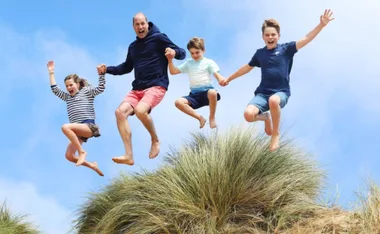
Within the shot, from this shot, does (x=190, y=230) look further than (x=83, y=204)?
No

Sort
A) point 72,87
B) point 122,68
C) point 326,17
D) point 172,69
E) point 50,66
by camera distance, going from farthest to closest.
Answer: point 50,66 → point 122,68 → point 72,87 → point 172,69 → point 326,17

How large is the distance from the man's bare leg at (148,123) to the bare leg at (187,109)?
1.50 feet

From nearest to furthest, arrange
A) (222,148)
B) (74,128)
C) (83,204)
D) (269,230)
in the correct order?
(269,230)
(222,148)
(74,128)
(83,204)

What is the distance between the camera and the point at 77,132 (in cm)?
894

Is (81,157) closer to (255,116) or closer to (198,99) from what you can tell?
(198,99)

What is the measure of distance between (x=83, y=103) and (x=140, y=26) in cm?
144

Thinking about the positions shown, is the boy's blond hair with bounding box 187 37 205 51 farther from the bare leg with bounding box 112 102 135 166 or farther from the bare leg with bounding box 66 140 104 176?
the bare leg with bounding box 66 140 104 176

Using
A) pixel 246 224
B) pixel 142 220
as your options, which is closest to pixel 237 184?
pixel 246 224

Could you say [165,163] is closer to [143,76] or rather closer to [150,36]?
[143,76]

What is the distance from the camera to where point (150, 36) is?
29.3ft

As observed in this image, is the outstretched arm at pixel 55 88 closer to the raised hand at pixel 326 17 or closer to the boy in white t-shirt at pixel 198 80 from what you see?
the boy in white t-shirt at pixel 198 80

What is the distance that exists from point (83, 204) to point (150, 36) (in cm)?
299

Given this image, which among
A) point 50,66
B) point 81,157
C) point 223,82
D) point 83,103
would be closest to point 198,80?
point 223,82

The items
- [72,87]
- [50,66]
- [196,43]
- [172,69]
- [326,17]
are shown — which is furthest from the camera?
[50,66]
